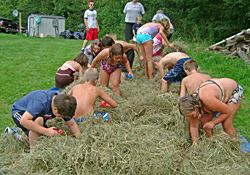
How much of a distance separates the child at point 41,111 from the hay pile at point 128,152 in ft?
0.46

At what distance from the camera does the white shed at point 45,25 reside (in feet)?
84.7

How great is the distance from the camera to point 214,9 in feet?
39.6

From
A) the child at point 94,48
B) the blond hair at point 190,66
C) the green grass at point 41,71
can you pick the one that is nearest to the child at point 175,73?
the blond hair at point 190,66

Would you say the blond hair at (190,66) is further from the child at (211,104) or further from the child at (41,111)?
the child at (41,111)

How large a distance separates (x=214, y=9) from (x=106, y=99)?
1021cm

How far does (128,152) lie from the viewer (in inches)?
112

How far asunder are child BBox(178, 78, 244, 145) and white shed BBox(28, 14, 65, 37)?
24303 millimetres

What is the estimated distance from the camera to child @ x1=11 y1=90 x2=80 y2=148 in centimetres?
301

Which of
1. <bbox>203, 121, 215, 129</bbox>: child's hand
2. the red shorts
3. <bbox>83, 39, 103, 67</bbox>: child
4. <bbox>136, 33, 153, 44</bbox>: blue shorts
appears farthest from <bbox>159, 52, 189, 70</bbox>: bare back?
the red shorts

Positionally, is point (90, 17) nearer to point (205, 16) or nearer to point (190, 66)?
point (205, 16)

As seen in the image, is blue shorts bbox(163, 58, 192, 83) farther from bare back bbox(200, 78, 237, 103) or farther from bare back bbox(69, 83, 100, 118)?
bare back bbox(69, 83, 100, 118)

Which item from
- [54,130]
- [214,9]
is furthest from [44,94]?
[214,9]

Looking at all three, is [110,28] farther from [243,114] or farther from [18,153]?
[18,153]

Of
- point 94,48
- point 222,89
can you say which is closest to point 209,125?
point 222,89
